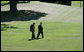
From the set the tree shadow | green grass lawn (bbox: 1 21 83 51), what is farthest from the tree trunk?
green grass lawn (bbox: 1 21 83 51)

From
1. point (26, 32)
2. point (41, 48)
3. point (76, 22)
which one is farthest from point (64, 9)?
point (41, 48)

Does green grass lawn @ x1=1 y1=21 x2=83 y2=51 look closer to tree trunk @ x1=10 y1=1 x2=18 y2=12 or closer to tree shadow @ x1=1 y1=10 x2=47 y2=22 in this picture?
tree shadow @ x1=1 y1=10 x2=47 y2=22

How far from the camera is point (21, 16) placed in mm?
31266

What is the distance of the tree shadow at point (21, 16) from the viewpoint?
29327 mm

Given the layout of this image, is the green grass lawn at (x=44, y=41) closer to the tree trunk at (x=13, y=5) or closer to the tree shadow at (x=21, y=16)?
the tree shadow at (x=21, y=16)

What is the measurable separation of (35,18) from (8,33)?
372 inches

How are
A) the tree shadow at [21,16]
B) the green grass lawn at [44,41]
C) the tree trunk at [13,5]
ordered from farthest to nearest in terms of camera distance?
1. the tree trunk at [13,5]
2. the tree shadow at [21,16]
3. the green grass lawn at [44,41]

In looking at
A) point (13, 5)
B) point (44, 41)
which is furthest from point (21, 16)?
point (44, 41)

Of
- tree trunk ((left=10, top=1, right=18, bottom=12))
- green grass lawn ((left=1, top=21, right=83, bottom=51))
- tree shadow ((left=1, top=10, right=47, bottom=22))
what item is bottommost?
green grass lawn ((left=1, top=21, right=83, bottom=51))

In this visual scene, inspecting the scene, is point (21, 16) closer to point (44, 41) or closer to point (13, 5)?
point (13, 5)

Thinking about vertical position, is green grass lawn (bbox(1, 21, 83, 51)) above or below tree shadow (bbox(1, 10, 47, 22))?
below

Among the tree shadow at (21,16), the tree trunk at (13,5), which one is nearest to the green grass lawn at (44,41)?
the tree shadow at (21,16)

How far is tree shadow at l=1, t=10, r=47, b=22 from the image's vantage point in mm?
29327

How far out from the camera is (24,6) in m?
38.4
